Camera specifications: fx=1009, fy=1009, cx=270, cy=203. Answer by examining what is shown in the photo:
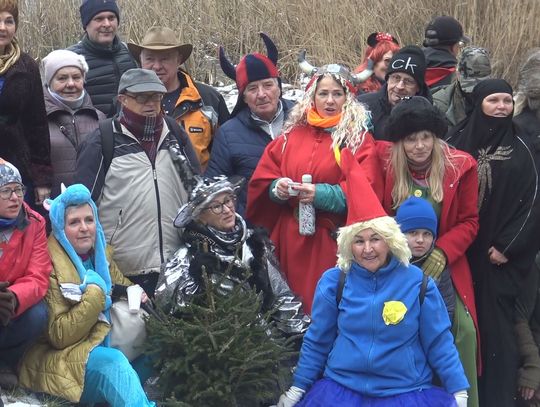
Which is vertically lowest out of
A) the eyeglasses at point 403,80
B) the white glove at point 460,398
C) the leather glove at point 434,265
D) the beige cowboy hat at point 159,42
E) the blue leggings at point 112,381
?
the white glove at point 460,398

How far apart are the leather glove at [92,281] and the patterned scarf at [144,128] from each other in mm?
864

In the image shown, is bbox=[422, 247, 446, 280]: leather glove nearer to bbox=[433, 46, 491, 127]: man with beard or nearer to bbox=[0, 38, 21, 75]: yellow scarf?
bbox=[433, 46, 491, 127]: man with beard

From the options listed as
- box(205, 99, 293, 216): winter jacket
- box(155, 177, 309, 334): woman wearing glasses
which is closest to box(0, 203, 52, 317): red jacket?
box(155, 177, 309, 334): woman wearing glasses

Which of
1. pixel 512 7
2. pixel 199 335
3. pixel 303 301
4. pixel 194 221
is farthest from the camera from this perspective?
pixel 512 7

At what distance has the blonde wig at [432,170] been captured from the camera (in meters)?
5.96

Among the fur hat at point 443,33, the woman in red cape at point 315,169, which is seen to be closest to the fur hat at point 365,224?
the woman in red cape at point 315,169

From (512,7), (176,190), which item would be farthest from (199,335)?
(512,7)

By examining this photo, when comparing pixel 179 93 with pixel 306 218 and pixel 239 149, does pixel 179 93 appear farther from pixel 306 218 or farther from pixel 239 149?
pixel 306 218

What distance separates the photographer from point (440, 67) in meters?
7.88

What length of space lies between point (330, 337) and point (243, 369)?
0.54 m

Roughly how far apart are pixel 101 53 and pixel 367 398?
3.29m

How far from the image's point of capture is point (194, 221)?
5.81 metres

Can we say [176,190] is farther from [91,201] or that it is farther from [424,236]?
[424,236]

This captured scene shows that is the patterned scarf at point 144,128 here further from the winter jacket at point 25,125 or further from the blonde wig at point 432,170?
the blonde wig at point 432,170
